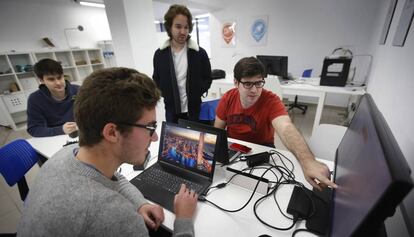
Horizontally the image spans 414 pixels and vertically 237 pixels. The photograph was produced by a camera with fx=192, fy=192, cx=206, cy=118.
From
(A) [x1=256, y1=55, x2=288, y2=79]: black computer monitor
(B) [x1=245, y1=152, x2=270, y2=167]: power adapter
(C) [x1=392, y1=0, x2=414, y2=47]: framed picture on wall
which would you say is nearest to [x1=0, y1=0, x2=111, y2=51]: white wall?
(A) [x1=256, y1=55, x2=288, y2=79]: black computer monitor

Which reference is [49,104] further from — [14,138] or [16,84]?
[16,84]

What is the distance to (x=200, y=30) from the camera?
727cm

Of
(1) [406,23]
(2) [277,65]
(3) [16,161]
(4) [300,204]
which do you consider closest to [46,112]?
(3) [16,161]

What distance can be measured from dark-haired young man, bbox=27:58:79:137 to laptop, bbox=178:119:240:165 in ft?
3.73

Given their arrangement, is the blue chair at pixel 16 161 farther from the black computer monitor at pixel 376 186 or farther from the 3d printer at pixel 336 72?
the 3d printer at pixel 336 72

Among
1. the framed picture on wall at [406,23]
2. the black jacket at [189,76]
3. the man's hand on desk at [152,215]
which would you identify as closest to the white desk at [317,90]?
the framed picture on wall at [406,23]

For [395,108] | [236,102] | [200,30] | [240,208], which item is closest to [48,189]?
[240,208]

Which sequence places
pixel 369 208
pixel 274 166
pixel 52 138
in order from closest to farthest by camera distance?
pixel 369 208 → pixel 274 166 → pixel 52 138

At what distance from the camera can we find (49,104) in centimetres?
179

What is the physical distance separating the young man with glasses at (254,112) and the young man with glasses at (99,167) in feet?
2.63

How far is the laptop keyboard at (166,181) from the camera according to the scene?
1.01 metres

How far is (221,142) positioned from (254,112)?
0.51 m

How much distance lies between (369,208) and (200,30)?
7.78 metres

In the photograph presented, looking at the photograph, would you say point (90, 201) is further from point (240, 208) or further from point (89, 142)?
point (240, 208)
